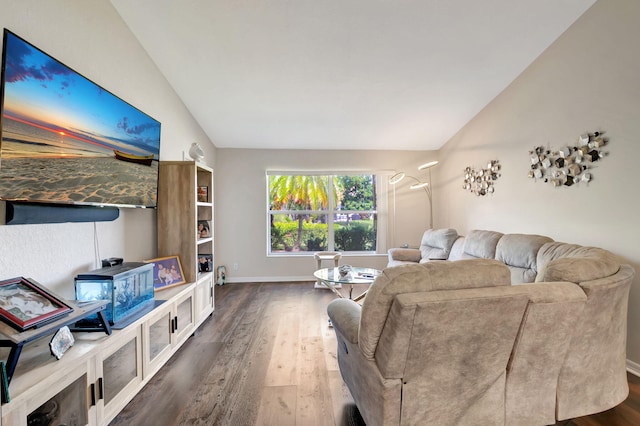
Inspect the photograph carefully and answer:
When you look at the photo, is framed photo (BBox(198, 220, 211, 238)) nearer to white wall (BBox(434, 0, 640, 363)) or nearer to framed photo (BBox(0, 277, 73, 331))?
framed photo (BBox(0, 277, 73, 331))

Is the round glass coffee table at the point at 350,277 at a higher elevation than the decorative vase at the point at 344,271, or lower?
lower

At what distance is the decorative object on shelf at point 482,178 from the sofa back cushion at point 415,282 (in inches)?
109

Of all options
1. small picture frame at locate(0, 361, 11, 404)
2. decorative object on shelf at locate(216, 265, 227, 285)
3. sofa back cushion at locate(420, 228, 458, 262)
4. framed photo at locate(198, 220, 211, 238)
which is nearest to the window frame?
decorative object on shelf at locate(216, 265, 227, 285)

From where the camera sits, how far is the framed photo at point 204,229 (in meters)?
3.03

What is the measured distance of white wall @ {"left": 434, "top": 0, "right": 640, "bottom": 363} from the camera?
1985 mm

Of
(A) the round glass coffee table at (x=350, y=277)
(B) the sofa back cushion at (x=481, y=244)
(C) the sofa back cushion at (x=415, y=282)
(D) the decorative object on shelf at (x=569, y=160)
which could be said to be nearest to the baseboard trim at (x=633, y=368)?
(B) the sofa back cushion at (x=481, y=244)

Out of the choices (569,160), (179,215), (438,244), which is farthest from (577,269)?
(179,215)

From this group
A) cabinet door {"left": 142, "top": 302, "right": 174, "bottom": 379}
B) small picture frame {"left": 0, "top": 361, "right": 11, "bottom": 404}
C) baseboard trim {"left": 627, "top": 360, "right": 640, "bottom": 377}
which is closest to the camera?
small picture frame {"left": 0, "top": 361, "right": 11, "bottom": 404}

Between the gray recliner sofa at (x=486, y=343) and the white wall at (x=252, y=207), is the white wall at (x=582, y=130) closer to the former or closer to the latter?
the gray recliner sofa at (x=486, y=343)

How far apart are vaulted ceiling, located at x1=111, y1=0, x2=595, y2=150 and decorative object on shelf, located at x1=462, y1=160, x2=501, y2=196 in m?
0.81

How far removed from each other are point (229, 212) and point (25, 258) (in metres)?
3.11

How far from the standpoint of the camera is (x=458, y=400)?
1.25 meters

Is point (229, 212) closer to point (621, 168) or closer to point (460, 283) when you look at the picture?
point (460, 283)

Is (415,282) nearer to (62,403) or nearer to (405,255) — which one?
(62,403)
